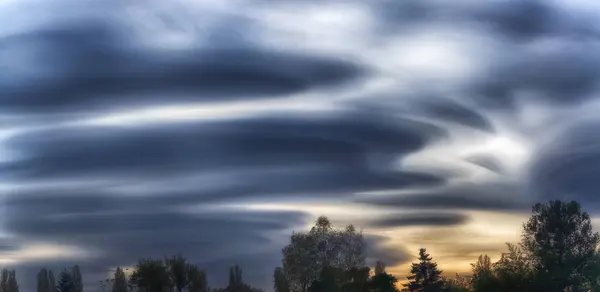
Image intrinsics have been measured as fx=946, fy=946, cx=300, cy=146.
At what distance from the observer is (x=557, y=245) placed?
12375 cm

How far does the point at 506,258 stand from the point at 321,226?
3438cm

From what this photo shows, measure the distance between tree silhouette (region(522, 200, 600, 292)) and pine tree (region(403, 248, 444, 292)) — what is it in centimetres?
1392

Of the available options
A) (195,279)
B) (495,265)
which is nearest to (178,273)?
(195,279)

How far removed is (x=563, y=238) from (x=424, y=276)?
67.5 ft

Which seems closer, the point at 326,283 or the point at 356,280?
the point at 326,283

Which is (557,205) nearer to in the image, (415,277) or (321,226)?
(415,277)

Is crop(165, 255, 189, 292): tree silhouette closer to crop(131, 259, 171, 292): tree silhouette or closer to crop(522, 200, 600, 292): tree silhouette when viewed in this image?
crop(131, 259, 171, 292): tree silhouette

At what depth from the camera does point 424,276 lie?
13375 centimetres

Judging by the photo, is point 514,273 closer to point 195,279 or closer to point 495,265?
point 495,265

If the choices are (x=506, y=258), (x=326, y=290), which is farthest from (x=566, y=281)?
(x=326, y=290)

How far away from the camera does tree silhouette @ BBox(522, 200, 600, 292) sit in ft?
378

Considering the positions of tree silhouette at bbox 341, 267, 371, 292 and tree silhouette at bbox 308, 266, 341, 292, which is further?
tree silhouette at bbox 341, 267, 371, 292

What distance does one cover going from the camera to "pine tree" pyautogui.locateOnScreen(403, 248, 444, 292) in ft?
437

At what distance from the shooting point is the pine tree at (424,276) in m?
133
